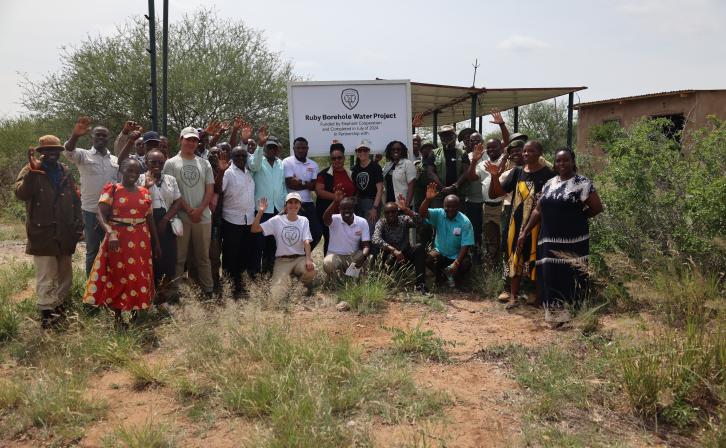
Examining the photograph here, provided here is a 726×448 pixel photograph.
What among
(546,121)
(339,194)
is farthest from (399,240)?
(546,121)

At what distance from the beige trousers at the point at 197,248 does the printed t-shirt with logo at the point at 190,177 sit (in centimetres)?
10

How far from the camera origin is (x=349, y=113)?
23.2ft

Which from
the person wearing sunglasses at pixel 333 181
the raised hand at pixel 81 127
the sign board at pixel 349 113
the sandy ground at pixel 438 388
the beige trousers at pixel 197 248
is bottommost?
the sandy ground at pixel 438 388

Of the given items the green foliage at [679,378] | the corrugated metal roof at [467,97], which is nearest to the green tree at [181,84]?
the corrugated metal roof at [467,97]

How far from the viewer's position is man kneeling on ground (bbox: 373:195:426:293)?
20.5 ft

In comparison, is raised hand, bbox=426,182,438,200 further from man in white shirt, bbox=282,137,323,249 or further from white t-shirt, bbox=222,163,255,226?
white t-shirt, bbox=222,163,255,226

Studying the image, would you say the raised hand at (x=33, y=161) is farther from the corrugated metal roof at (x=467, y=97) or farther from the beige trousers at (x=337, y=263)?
the corrugated metal roof at (x=467, y=97)

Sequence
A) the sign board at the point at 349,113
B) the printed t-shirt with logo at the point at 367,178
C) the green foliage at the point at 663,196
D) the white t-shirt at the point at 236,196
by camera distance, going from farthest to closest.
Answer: the sign board at the point at 349,113
the printed t-shirt with logo at the point at 367,178
the white t-shirt at the point at 236,196
the green foliage at the point at 663,196

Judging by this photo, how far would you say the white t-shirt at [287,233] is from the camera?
6070 mm

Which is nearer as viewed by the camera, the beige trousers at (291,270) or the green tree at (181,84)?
the beige trousers at (291,270)

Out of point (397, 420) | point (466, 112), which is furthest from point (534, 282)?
point (466, 112)

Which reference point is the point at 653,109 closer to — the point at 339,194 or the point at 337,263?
the point at 339,194

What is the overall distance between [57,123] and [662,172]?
1454 cm

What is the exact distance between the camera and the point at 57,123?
1480 centimetres
